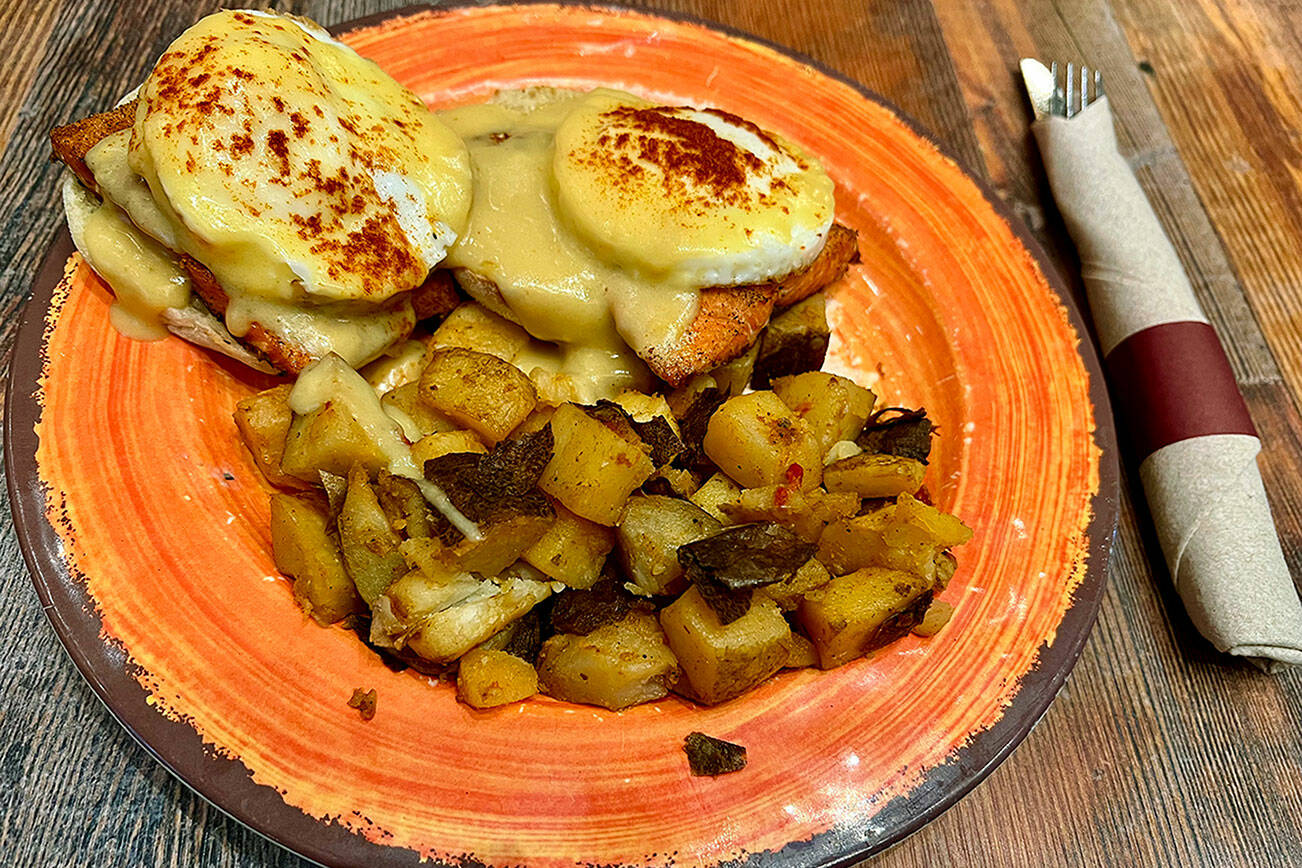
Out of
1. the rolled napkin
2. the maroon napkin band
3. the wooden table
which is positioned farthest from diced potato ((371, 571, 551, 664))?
the maroon napkin band

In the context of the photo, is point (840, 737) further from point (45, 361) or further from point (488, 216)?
point (45, 361)

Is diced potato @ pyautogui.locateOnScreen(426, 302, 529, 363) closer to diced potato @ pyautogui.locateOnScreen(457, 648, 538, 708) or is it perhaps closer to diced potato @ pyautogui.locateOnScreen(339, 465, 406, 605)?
diced potato @ pyautogui.locateOnScreen(339, 465, 406, 605)

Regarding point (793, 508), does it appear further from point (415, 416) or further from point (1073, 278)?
point (1073, 278)

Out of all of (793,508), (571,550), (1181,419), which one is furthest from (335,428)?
(1181,419)

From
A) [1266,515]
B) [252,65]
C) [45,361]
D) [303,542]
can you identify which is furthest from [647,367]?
[1266,515]

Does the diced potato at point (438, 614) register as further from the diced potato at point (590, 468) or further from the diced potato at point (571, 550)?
the diced potato at point (590, 468)
